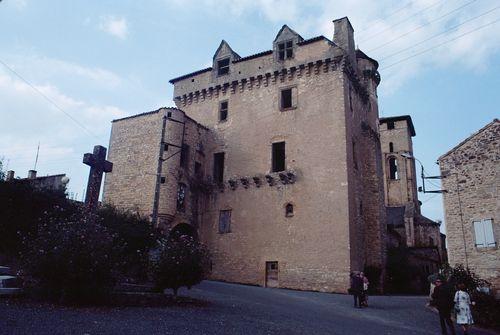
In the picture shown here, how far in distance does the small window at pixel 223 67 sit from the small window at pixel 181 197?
8485 mm

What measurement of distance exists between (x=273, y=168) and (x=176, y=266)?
13.7 metres

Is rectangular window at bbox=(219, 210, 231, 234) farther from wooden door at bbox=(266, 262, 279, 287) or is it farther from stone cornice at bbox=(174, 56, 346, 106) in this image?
stone cornice at bbox=(174, 56, 346, 106)

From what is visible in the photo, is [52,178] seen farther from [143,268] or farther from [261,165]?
[143,268]

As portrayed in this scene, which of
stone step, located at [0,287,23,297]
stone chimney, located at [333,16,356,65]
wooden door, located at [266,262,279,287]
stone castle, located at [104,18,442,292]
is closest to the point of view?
stone step, located at [0,287,23,297]

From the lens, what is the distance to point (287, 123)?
25.1 m

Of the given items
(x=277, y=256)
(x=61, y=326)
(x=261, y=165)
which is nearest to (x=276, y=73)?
(x=261, y=165)

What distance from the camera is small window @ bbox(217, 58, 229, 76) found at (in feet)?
94.4

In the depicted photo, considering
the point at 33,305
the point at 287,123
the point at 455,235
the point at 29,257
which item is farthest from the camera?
the point at 287,123

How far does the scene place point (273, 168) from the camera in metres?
25.0

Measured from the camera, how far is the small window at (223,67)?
2878 centimetres

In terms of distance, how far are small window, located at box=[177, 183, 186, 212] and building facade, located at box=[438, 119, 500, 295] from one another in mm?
14193

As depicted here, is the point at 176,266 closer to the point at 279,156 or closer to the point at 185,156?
the point at 185,156

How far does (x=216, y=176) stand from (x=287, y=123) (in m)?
5.84

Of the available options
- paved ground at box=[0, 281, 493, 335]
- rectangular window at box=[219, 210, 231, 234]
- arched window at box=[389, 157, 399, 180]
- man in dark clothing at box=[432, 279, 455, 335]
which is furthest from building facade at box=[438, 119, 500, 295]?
arched window at box=[389, 157, 399, 180]
